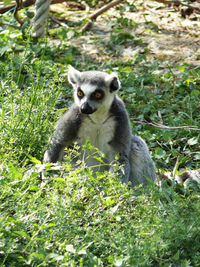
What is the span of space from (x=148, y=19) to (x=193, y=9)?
1.03 metres

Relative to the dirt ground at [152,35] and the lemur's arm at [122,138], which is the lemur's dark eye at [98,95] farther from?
the dirt ground at [152,35]

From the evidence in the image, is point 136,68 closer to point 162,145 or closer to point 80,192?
point 162,145

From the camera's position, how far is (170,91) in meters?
6.86

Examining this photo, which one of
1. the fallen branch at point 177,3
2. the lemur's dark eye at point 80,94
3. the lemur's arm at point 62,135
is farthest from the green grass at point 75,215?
the fallen branch at point 177,3

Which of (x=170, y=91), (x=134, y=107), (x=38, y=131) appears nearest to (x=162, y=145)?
(x=134, y=107)

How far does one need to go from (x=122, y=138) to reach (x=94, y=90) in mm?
599

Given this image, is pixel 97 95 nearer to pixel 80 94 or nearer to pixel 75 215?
pixel 80 94

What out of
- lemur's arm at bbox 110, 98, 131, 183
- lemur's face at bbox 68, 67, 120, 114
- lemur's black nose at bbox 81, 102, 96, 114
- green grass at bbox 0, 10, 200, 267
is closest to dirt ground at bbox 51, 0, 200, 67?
lemur's face at bbox 68, 67, 120, 114

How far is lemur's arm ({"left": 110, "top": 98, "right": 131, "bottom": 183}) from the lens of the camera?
4.70 metres

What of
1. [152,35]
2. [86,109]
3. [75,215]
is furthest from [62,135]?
[152,35]

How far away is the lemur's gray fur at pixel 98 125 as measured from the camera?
4605 millimetres

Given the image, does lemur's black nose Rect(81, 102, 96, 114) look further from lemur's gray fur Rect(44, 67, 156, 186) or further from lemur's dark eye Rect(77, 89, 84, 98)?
lemur's dark eye Rect(77, 89, 84, 98)

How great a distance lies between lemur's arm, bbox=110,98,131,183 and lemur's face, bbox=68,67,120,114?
131 mm

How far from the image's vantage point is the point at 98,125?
473 centimetres
